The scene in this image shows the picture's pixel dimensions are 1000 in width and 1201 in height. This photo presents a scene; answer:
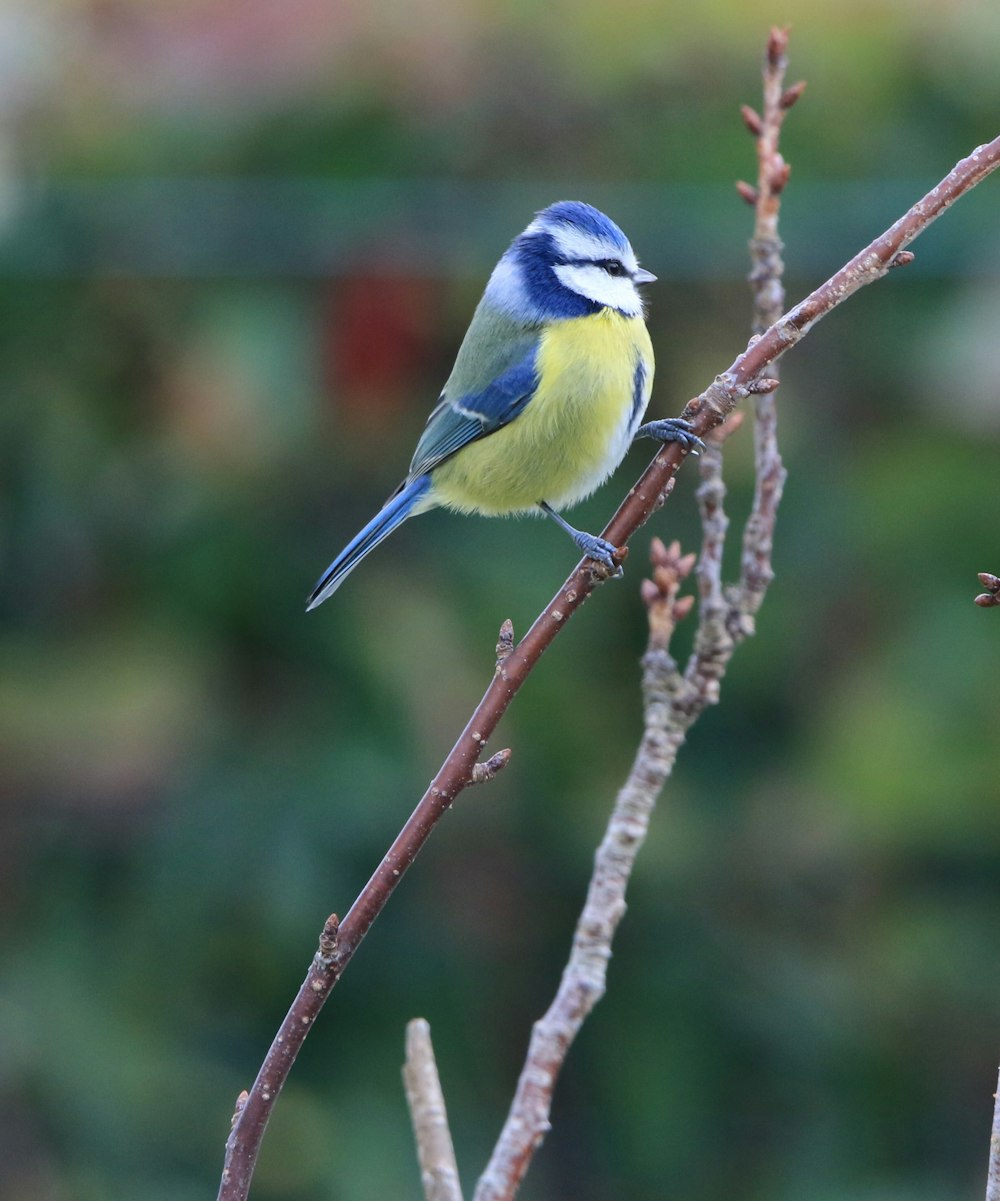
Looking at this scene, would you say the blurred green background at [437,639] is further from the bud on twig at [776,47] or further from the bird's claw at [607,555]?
the bird's claw at [607,555]

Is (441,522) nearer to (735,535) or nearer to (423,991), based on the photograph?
(735,535)

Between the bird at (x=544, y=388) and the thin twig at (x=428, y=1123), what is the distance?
800 millimetres

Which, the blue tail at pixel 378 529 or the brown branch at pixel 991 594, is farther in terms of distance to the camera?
the blue tail at pixel 378 529

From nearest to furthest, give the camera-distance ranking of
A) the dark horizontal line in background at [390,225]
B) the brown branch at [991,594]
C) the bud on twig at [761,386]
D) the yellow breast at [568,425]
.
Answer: the brown branch at [991,594] < the bud on twig at [761,386] < the yellow breast at [568,425] < the dark horizontal line in background at [390,225]

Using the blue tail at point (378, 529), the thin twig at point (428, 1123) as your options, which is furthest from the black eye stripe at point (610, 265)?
the thin twig at point (428, 1123)

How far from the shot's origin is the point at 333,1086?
2834 millimetres

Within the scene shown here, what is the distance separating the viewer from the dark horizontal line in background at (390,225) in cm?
299

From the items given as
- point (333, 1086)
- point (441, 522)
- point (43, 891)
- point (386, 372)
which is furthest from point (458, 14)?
point (333, 1086)

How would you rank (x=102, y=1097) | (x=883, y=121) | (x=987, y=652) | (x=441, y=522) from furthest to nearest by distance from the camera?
(x=883, y=121) < (x=441, y=522) < (x=987, y=652) < (x=102, y=1097)

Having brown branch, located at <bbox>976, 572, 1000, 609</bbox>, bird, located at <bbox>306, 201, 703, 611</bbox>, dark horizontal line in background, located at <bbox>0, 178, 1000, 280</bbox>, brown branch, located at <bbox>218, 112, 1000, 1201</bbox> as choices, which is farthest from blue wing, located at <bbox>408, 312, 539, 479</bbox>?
dark horizontal line in background, located at <bbox>0, 178, 1000, 280</bbox>

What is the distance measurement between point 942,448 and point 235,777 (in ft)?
4.89

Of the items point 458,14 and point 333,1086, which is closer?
point 333,1086

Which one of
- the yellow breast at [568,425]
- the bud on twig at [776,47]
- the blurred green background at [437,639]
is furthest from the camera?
the blurred green background at [437,639]

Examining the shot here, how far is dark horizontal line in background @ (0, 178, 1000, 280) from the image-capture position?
9.80 ft
